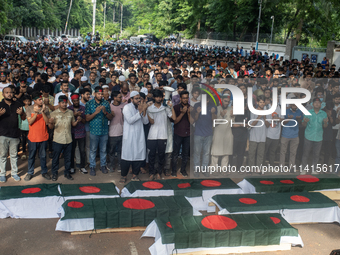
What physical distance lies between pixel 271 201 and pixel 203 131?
2.30 metres

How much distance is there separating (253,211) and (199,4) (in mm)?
43562

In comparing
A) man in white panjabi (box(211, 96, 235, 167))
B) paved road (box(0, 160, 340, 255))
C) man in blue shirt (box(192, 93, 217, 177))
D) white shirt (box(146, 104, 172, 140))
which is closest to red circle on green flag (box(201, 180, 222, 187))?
man in blue shirt (box(192, 93, 217, 177))

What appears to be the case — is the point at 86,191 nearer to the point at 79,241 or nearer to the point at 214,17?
the point at 79,241

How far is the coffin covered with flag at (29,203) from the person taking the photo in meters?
6.00

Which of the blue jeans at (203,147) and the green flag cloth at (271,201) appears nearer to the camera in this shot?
the green flag cloth at (271,201)

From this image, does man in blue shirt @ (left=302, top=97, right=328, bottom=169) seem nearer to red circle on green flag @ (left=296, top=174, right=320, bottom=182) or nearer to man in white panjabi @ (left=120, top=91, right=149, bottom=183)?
red circle on green flag @ (left=296, top=174, right=320, bottom=182)

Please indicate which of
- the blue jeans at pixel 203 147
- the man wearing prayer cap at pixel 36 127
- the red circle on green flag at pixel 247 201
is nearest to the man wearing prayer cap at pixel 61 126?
A: the man wearing prayer cap at pixel 36 127

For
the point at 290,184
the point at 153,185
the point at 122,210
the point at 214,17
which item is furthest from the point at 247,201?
the point at 214,17

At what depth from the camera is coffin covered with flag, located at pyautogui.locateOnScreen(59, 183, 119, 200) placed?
6.33 metres

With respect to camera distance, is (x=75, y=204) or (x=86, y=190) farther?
(x=86, y=190)

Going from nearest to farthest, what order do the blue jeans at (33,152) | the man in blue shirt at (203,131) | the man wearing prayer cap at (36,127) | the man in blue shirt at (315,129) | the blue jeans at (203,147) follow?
the man wearing prayer cap at (36,127) < the blue jeans at (33,152) < the man in blue shirt at (203,131) < the blue jeans at (203,147) < the man in blue shirt at (315,129)

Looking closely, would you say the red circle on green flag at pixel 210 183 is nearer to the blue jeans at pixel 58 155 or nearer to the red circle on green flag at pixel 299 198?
the red circle on green flag at pixel 299 198

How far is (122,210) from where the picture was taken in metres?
5.70

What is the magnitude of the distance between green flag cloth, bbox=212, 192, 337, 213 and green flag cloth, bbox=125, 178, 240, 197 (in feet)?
1.45
